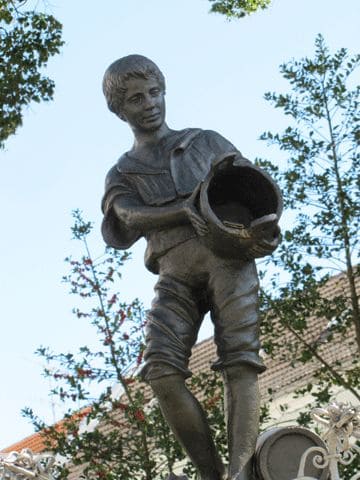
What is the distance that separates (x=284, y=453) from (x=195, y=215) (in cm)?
109

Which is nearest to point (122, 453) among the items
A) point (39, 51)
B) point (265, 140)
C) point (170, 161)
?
point (265, 140)

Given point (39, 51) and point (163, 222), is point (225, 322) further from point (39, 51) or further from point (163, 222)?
point (39, 51)

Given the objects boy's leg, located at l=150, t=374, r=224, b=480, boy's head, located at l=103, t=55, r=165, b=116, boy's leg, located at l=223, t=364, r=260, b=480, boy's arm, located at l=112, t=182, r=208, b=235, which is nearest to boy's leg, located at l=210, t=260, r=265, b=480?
boy's leg, located at l=223, t=364, r=260, b=480

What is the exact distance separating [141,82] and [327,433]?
1871 millimetres

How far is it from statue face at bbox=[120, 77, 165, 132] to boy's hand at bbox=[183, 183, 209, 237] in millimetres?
548

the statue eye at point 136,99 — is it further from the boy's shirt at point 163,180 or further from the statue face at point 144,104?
the boy's shirt at point 163,180

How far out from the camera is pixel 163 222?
5.48m

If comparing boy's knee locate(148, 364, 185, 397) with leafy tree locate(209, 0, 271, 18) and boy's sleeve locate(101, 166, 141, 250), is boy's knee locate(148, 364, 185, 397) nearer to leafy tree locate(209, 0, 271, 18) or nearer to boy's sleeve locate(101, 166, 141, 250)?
boy's sleeve locate(101, 166, 141, 250)

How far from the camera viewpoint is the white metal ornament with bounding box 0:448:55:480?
5512 mm

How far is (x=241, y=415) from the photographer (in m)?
5.20

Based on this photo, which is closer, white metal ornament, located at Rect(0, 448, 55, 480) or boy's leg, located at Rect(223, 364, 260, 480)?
boy's leg, located at Rect(223, 364, 260, 480)

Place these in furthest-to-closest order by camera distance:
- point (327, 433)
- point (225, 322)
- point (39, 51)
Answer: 1. point (39, 51)
2. point (225, 322)
3. point (327, 433)

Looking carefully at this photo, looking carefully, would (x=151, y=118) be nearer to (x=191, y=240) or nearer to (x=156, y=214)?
(x=156, y=214)

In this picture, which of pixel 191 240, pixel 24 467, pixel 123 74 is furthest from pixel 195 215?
pixel 24 467
